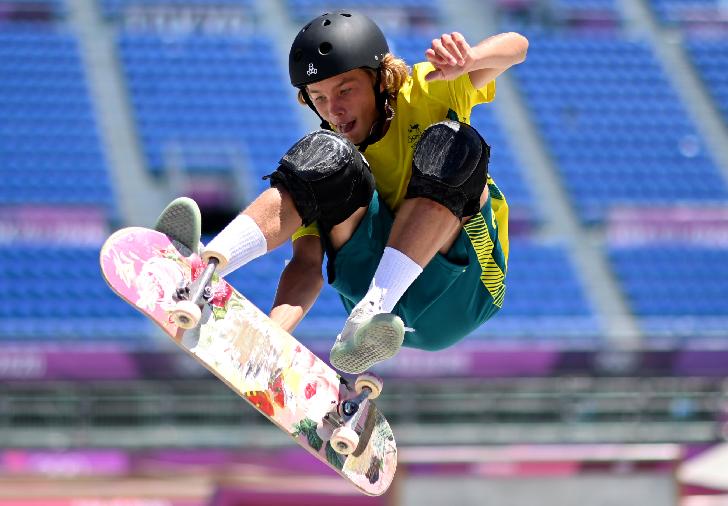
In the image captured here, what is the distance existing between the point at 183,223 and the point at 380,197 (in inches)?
34.1

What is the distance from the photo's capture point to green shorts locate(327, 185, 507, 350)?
4.64m

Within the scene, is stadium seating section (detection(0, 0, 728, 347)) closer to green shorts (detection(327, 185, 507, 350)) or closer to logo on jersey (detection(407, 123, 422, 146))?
green shorts (detection(327, 185, 507, 350))

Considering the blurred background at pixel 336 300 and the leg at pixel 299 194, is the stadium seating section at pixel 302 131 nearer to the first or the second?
the blurred background at pixel 336 300

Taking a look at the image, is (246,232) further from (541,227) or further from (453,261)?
(541,227)

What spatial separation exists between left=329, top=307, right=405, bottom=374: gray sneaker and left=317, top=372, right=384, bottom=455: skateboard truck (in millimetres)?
220

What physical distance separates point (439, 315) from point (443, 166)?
87 cm

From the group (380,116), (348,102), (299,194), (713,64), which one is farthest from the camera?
(713,64)

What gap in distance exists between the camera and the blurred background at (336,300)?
8.48 meters

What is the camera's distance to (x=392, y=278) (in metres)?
4.25

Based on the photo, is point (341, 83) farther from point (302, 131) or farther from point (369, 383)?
point (302, 131)

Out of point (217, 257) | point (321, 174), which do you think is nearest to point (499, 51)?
point (321, 174)

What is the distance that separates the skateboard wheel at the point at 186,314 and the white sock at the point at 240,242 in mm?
204

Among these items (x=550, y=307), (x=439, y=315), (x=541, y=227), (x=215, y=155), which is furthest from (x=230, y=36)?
(x=439, y=315)

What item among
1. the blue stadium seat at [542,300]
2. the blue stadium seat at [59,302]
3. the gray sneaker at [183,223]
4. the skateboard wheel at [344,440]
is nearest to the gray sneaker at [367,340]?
the skateboard wheel at [344,440]
